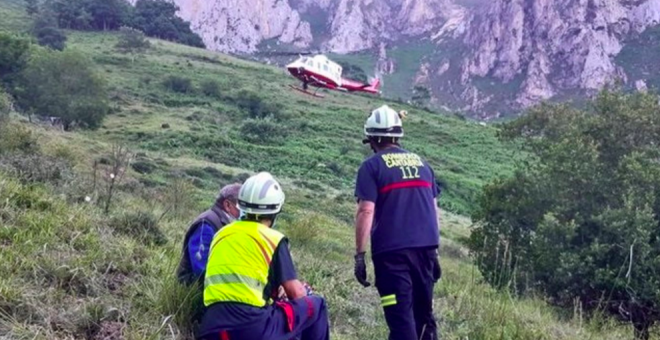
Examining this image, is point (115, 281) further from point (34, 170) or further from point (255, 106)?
point (255, 106)

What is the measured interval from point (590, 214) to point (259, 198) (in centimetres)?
894

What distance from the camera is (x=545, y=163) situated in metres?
13.6

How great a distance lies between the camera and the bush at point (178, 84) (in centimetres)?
5619

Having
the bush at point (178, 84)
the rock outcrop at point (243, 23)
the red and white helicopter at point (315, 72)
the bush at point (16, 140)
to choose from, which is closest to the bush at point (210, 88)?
the bush at point (178, 84)

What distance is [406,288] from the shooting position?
4523 millimetres

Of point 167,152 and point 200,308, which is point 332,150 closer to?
point 167,152

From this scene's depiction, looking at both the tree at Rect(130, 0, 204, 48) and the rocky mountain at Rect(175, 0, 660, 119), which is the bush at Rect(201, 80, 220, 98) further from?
the rocky mountain at Rect(175, 0, 660, 119)

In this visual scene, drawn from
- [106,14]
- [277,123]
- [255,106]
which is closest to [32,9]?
[106,14]

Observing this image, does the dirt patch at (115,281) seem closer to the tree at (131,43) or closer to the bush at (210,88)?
the bush at (210,88)

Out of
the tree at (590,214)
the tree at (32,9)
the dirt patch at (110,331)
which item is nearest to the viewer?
the dirt patch at (110,331)

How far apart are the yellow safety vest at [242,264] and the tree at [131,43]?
2607 inches

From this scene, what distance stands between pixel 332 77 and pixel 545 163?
8.34 metres

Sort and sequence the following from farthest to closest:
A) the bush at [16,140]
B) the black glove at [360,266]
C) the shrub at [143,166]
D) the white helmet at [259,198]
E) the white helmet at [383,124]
A: 1. the shrub at [143,166]
2. the bush at [16,140]
3. the white helmet at [383,124]
4. the black glove at [360,266]
5. the white helmet at [259,198]

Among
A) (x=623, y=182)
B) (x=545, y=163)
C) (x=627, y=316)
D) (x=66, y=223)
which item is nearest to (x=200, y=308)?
(x=66, y=223)
